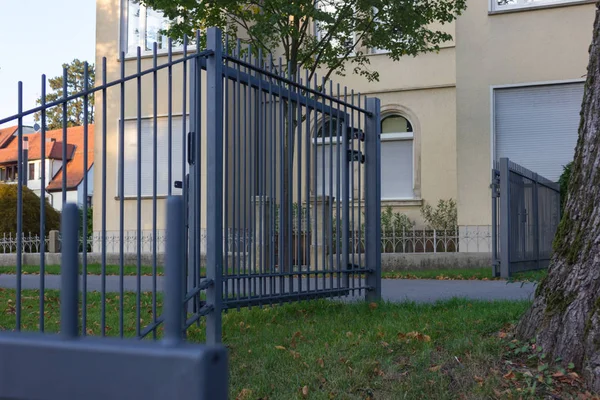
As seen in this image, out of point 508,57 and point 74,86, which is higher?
point 74,86

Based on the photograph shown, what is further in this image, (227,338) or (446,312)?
(446,312)

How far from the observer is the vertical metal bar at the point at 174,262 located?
3.50 feet

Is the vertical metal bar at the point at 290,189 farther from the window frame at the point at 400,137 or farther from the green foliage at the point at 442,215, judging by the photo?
the window frame at the point at 400,137

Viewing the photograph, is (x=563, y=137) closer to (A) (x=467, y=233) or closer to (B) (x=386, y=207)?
(A) (x=467, y=233)

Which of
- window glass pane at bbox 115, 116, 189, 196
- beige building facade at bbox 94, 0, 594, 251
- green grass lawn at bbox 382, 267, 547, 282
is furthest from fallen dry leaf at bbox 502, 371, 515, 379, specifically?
window glass pane at bbox 115, 116, 189, 196

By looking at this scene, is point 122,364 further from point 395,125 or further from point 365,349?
point 395,125

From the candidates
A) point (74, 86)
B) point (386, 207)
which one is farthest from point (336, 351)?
point (74, 86)

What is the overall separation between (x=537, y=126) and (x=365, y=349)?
12.6 m

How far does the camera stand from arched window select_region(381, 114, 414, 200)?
65.2ft

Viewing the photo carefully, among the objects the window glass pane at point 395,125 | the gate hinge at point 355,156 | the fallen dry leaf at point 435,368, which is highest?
the window glass pane at point 395,125

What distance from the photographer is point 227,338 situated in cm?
564

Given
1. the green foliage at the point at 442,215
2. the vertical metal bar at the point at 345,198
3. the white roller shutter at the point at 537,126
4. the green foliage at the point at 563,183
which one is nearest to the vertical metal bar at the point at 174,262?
the vertical metal bar at the point at 345,198

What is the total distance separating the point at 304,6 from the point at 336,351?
950 centimetres

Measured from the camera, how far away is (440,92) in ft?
64.3
